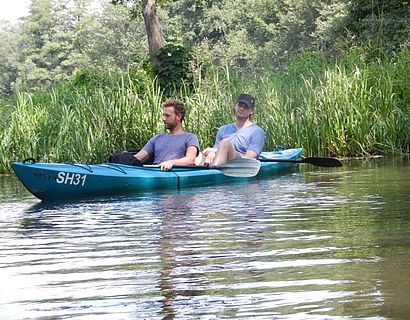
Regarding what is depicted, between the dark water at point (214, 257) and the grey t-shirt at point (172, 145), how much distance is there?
97 cm

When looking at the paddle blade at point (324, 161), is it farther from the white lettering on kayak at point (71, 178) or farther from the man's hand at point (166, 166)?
the white lettering on kayak at point (71, 178)

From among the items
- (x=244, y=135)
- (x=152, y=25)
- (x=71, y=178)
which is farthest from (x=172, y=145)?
(x=152, y=25)

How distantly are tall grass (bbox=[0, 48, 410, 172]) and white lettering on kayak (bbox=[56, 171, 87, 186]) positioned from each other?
3462 millimetres

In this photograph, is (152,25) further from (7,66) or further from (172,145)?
(7,66)

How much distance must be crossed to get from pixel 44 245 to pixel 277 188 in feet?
12.5

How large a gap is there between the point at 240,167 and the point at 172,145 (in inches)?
30.1

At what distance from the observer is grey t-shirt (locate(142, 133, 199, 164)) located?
9016 millimetres

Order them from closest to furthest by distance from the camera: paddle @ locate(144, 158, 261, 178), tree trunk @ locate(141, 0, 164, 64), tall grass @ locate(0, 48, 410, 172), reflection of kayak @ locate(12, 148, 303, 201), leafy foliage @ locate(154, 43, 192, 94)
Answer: reflection of kayak @ locate(12, 148, 303, 201) < paddle @ locate(144, 158, 261, 178) < tall grass @ locate(0, 48, 410, 172) < leafy foliage @ locate(154, 43, 192, 94) < tree trunk @ locate(141, 0, 164, 64)

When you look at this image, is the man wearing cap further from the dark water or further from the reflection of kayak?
the dark water

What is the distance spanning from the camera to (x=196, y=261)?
14.7 ft

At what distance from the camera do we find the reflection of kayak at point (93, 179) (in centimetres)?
837

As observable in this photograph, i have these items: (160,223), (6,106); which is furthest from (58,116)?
(160,223)

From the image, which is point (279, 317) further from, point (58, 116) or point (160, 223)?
point (58, 116)

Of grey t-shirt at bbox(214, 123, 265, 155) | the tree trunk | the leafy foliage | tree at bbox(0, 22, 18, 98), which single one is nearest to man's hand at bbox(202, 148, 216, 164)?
grey t-shirt at bbox(214, 123, 265, 155)
